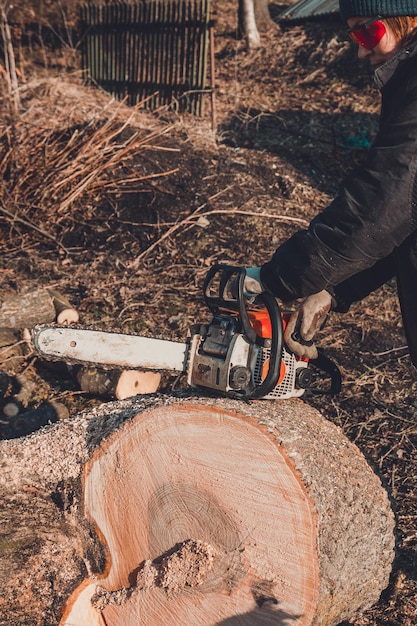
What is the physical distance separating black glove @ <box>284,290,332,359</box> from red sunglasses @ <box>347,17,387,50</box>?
0.95 meters

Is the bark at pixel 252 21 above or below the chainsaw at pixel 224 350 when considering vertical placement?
above

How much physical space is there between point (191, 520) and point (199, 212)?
4502mm

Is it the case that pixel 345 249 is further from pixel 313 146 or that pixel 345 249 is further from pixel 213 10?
pixel 213 10

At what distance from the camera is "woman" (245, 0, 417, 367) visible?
233cm

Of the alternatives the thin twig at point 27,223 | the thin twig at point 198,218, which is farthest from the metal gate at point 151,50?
the thin twig at point 27,223

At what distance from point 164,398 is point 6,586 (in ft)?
3.14

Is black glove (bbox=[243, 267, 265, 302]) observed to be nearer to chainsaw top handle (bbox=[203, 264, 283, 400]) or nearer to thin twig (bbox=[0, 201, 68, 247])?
chainsaw top handle (bbox=[203, 264, 283, 400])

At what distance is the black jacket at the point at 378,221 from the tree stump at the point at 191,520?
1.79 feet

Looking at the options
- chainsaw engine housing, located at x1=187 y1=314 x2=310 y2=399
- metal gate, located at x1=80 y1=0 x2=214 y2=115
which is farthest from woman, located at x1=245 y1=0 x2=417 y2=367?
metal gate, located at x1=80 y1=0 x2=214 y2=115

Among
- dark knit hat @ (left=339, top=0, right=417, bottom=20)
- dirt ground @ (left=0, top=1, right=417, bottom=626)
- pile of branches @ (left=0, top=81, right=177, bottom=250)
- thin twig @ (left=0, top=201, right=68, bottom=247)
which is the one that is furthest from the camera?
pile of branches @ (left=0, top=81, right=177, bottom=250)

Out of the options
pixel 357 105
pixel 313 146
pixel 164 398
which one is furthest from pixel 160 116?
pixel 164 398

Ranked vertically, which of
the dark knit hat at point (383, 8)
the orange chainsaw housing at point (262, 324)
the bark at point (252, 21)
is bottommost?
the orange chainsaw housing at point (262, 324)

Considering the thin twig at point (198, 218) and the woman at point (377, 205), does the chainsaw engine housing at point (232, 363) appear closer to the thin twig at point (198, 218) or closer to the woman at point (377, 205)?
the woman at point (377, 205)

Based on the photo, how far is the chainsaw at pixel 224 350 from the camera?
2764mm
